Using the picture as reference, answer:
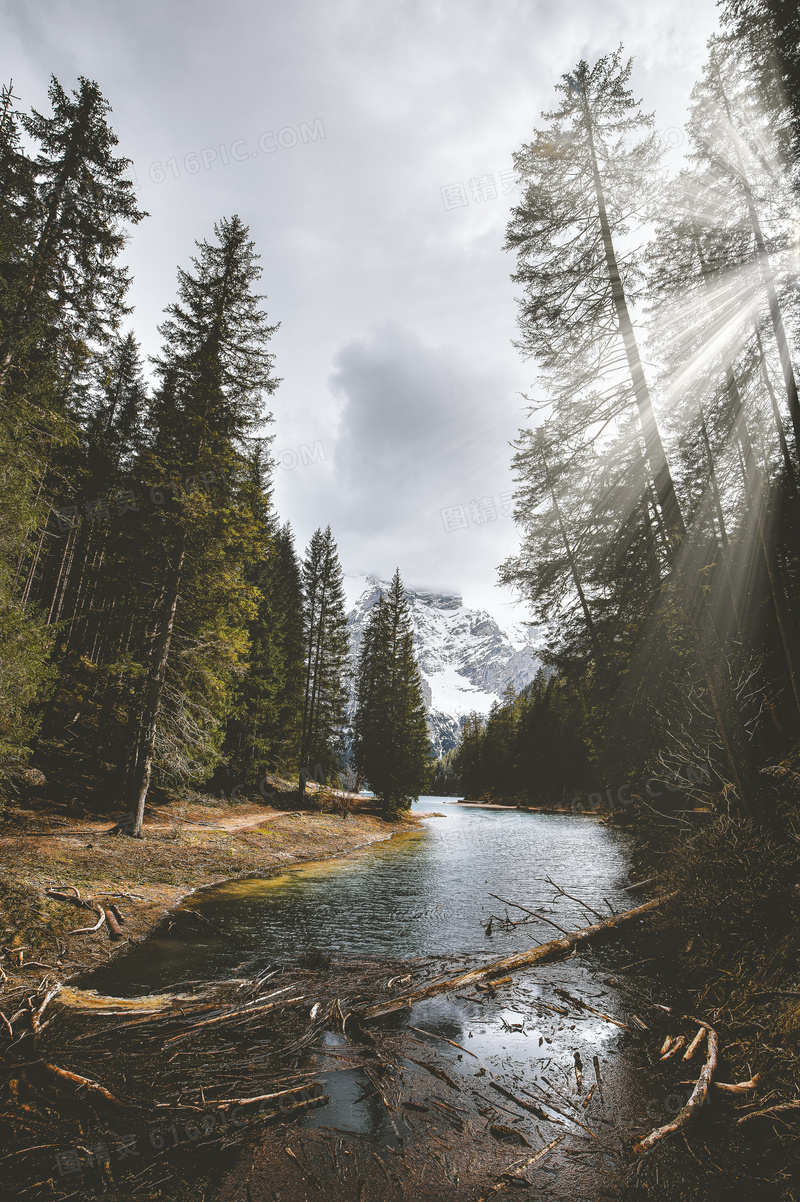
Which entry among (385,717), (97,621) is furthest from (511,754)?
(97,621)

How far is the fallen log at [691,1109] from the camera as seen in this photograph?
11.3 ft

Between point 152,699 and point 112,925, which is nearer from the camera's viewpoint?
point 112,925

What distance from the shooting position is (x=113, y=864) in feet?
34.0

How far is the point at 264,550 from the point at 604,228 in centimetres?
1187

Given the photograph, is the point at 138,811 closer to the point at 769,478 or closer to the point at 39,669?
the point at 39,669

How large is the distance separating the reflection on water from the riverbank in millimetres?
660

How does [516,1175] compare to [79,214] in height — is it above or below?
below

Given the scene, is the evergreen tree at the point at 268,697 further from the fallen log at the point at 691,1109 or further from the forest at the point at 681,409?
the fallen log at the point at 691,1109

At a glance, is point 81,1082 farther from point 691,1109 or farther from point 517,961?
point 517,961

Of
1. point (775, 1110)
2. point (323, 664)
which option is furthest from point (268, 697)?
point (775, 1110)

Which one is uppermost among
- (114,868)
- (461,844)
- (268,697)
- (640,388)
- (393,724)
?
(640,388)

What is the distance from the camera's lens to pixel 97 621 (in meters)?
24.6

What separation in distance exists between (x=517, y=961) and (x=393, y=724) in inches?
1009

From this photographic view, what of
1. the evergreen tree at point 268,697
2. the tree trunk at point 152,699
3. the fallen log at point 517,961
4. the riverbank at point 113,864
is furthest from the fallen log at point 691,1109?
the evergreen tree at point 268,697
